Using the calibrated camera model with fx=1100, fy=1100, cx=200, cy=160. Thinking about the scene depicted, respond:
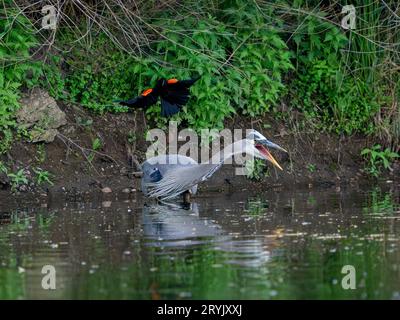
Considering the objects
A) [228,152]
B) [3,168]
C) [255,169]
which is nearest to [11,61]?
[3,168]

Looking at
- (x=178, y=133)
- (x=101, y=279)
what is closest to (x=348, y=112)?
(x=178, y=133)

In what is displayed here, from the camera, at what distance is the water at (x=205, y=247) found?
7238 mm

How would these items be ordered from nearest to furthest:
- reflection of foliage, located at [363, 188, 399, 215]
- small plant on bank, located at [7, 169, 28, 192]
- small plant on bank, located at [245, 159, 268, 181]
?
reflection of foliage, located at [363, 188, 399, 215], small plant on bank, located at [7, 169, 28, 192], small plant on bank, located at [245, 159, 268, 181]

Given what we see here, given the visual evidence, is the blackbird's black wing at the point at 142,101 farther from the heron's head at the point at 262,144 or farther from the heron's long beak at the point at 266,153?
the heron's long beak at the point at 266,153

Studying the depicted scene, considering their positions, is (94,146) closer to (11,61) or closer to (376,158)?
(11,61)

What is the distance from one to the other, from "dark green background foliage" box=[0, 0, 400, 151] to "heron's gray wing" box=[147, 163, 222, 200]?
90 centimetres

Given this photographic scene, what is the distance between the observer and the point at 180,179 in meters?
11.8

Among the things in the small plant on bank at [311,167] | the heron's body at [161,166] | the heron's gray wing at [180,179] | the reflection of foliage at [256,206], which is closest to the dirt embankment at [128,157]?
the small plant on bank at [311,167]

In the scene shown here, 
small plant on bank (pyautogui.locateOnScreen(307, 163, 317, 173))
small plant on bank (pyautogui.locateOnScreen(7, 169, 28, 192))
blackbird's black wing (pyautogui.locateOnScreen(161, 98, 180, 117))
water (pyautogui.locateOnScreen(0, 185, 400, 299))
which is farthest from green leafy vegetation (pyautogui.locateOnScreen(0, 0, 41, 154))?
small plant on bank (pyautogui.locateOnScreen(307, 163, 317, 173))

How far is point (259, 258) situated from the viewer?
8172 millimetres

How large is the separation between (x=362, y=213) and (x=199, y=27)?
10.7ft

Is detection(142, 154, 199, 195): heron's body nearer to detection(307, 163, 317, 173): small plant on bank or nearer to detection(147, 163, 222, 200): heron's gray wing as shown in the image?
detection(147, 163, 222, 200): heron's gray wing

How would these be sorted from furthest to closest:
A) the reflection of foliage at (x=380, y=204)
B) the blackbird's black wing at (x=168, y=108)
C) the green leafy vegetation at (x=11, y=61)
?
1. the blackbird's black wing at (x=168, y=108)
2. the green leafy vegetation at (x=11, y=61)
3. the reflection of foliage at (x=380, y=204)

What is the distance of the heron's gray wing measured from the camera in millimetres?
11695
